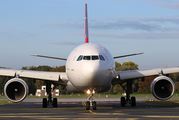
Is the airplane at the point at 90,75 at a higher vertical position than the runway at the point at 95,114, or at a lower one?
higher

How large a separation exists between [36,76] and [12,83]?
1.97m

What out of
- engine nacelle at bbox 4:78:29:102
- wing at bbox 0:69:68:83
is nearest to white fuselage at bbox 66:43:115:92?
wing at bbox 0:69:68:83

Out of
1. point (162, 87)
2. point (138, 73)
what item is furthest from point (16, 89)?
point (162, 87)

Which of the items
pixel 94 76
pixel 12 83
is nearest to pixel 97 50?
pixel 94 76

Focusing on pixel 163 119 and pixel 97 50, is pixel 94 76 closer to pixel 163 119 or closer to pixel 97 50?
pixel 97 50

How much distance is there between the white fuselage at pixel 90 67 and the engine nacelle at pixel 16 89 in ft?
11.4

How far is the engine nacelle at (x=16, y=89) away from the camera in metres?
19.9

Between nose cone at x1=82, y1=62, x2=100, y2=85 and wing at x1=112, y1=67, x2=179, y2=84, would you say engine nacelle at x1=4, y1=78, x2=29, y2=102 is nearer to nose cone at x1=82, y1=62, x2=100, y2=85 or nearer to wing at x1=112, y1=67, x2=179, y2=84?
nose cone at x1=82, y1=62, x2=100, y2=85

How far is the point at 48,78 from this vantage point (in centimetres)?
2138

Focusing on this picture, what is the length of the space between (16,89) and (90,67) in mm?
6457

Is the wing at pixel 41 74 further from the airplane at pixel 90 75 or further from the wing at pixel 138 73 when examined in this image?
the wing at pixel 138 73

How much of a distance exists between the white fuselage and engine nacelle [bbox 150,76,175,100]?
11.5 feet

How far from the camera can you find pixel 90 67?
16.2 m

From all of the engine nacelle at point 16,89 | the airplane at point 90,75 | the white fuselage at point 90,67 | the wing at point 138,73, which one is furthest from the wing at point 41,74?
the wing at point 138,73
